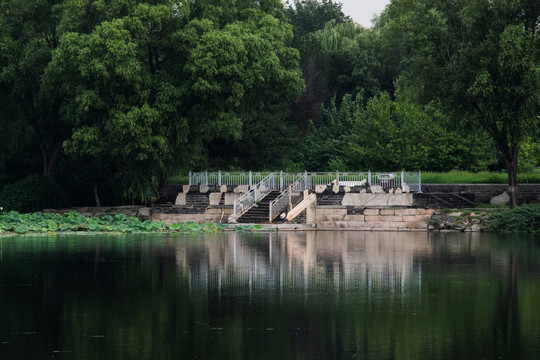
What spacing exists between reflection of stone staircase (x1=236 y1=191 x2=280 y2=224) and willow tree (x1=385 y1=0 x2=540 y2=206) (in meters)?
10.1

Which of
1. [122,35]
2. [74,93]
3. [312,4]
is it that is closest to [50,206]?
[74,93]

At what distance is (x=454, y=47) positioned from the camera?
4244 centimetres

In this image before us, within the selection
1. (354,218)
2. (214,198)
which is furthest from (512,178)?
(214,198)

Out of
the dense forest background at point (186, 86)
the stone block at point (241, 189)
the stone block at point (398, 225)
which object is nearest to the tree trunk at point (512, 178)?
the dense forest background at point (186, 86)

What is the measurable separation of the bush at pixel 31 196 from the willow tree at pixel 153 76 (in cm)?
280

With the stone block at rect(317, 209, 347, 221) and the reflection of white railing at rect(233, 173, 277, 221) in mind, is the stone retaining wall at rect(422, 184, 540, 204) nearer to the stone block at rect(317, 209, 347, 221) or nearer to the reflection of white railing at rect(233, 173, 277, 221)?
the stone block at rect(317, 209, 347, 221)

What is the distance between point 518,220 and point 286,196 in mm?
11573

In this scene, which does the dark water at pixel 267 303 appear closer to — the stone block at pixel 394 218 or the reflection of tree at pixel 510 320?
the reflection of tree at pixel 510 320

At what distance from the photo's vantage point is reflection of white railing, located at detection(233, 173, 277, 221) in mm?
43438

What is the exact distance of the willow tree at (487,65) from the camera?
1559 inches

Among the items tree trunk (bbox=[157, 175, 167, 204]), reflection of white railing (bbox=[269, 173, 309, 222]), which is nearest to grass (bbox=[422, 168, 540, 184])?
reflection of white railing (bbox=[269, 173, 309, 222])

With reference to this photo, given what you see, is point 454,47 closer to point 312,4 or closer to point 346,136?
point 346,136

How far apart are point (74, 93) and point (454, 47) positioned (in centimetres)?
1939

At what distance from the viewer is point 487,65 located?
4088cm
